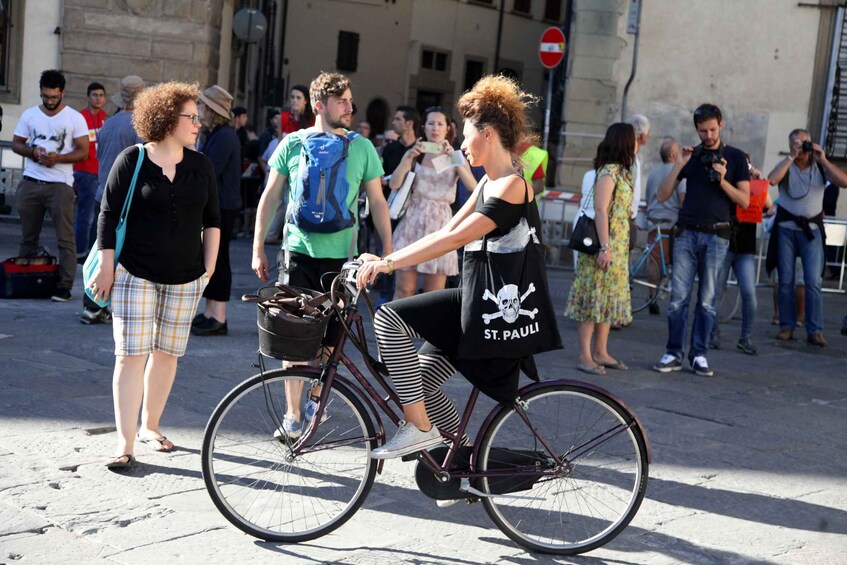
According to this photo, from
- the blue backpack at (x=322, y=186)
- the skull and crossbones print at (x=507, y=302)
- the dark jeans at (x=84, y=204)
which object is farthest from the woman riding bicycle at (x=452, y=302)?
the dark jeans at (x=84, y=204)

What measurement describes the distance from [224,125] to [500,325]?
197 inches

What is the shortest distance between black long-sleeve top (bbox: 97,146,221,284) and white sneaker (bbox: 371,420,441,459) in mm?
1551

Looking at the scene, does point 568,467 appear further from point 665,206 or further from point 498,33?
point 498,33

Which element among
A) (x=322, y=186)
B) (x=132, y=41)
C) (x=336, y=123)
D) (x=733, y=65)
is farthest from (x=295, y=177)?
(x=132, y=41)

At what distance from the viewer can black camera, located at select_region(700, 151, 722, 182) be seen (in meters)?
8.41

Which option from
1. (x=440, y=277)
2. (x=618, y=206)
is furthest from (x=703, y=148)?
(x=440, y=277)

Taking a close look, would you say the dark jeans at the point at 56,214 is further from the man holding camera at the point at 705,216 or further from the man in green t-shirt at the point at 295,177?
the man holding camera at the point at 705,216

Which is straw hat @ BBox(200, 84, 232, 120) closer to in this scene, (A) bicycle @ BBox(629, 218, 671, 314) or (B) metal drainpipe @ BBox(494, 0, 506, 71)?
(A) bicycle @ BBox(629, 218, 671, 314)

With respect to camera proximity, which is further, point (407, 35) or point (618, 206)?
point (407, 35)

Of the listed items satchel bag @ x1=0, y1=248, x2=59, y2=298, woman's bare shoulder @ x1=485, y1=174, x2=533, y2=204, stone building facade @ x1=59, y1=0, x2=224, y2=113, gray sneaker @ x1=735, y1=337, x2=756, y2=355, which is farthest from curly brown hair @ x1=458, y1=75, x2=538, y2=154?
stone building facade @ x1=59, y1=0, x2=224, y2=113

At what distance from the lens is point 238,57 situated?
22.7 m

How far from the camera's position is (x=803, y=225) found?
10.6 m

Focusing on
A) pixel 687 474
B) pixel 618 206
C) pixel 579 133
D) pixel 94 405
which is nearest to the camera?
pixel 687 474

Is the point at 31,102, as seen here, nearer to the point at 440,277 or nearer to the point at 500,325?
the point at 440,277
